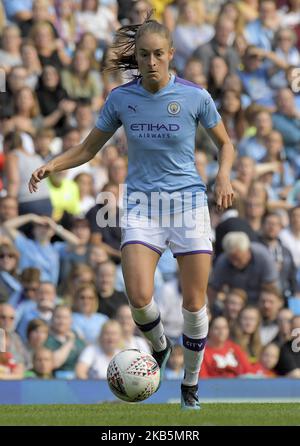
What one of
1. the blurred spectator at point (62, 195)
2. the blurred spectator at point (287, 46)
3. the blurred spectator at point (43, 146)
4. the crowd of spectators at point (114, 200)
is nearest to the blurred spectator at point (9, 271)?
the crowd of spectators at point (114, 200)

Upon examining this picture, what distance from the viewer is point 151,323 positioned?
9688 mm

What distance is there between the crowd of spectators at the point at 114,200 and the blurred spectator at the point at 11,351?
0.05ft

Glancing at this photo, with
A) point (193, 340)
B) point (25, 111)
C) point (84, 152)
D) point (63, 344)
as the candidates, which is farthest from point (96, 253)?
point (193, 340)

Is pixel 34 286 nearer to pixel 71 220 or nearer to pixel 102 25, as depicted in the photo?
pixel 71 220

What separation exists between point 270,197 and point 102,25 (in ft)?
11.2

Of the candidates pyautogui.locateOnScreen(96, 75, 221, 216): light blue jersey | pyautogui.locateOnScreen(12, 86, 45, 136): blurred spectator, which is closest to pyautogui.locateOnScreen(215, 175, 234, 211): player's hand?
pyautogui.locateOnScreen(96, 75, 221, 216): light blue jersey

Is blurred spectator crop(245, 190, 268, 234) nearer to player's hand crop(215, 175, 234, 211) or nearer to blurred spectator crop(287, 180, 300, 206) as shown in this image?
blurred spectator crop(287, 180, 300, 206)

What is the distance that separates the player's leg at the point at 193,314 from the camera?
368 inches

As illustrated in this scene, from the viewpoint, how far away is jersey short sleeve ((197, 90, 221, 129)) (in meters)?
9.44

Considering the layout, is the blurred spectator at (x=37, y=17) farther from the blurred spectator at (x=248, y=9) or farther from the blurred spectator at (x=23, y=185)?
the blurred spectator at (x=248, y=9)

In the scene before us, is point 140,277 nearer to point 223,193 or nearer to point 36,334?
point 223,193

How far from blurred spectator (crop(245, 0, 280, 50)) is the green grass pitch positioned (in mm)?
9536

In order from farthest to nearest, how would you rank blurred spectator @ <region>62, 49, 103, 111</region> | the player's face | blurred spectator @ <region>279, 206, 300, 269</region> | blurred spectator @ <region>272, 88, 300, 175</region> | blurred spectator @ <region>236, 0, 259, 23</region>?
blurred spectator @ <region>236, 0, 259, 23</region>, blurred spectator @ <region>272, 88, 300, 175</region>, blurred spectator @ <region>62, 49, 103, 111</region>, blurred spectator @ <region>279, 206, 300, 269</region>, the player's face

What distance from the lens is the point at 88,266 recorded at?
14891 millimetres
